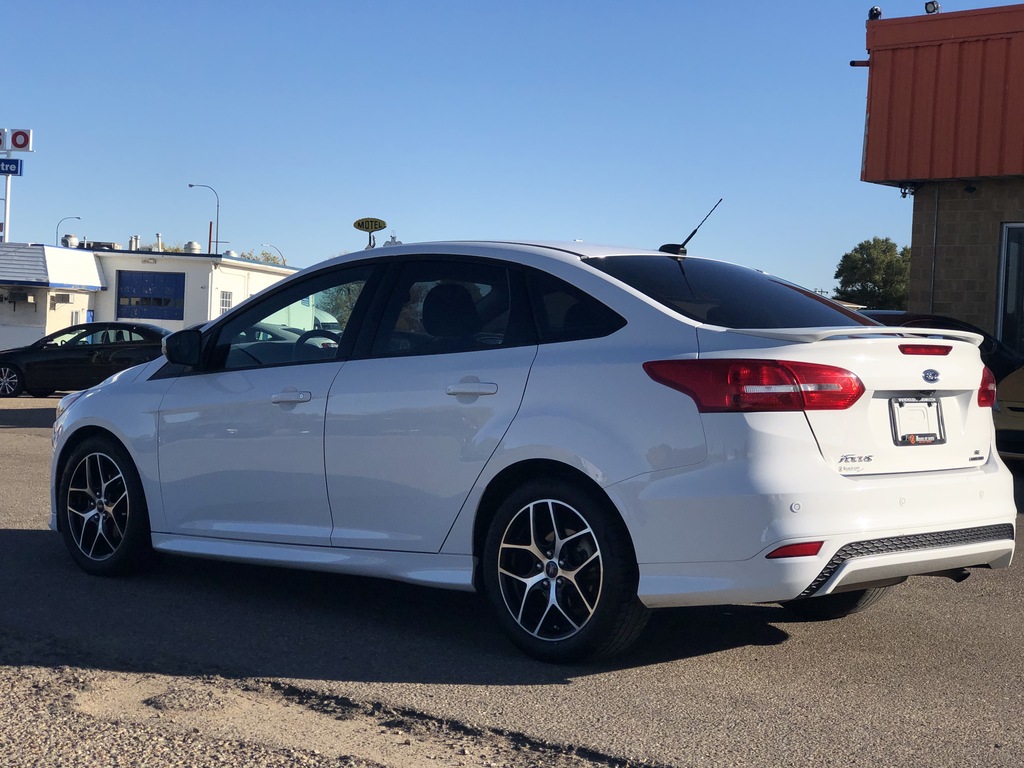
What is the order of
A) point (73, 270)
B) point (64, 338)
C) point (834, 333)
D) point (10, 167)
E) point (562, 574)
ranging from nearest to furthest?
point (834, 333), point (562, 574), point (64, 338), point (73, 270), point (10, 167)

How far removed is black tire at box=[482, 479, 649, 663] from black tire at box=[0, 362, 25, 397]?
21.3 meters

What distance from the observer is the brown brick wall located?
1764cm

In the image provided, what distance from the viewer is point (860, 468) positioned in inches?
178

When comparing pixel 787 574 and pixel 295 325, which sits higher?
pixel 295 325

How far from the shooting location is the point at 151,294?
46.6m

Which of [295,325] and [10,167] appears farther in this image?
[10,167]

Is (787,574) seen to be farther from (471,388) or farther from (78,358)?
(78,358)

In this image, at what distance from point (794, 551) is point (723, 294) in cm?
122

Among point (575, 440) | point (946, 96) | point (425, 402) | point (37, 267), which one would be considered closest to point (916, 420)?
point (575, 440)

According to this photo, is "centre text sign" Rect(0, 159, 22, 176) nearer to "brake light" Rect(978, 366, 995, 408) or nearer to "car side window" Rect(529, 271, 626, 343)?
"car side window" Rect(529, 271, 626, 343)

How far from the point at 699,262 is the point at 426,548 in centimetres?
173

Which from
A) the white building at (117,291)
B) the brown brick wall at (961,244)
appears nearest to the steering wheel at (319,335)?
the brown brick wall at (961,244)

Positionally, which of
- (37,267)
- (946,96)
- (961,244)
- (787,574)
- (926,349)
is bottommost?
(787,574)

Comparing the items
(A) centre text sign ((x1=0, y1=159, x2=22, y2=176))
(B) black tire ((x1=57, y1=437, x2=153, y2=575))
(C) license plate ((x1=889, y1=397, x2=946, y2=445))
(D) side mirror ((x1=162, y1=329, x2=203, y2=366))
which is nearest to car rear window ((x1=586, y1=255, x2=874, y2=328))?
(C) license plate ((x1=889, y1=397, x2=946, y2=445))
